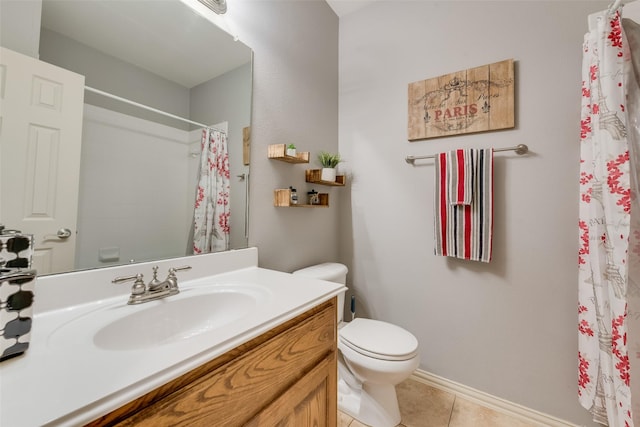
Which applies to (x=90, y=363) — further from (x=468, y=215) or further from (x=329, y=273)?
(x=468, y=215)

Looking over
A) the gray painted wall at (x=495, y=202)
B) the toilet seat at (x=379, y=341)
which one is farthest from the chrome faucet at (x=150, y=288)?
the gray painted wall at (x=495, y=202)

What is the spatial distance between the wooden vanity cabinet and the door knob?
1.98 ft

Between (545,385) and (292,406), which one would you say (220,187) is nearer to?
(292,406)

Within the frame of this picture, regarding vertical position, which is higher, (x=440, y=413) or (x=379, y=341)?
(x=379, y=341)

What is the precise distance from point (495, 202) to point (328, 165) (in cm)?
100

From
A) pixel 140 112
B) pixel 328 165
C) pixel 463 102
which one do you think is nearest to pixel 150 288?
pixel 140 112

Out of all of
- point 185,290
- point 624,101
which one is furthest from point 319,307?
point 624,101

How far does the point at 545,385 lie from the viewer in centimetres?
128

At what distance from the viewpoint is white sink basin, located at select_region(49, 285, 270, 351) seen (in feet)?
2.05

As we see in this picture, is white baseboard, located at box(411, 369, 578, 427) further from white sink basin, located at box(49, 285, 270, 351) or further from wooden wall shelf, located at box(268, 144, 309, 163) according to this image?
wooden wall shelf, located at box(268, 144, 309, 163)

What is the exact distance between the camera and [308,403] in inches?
31.2

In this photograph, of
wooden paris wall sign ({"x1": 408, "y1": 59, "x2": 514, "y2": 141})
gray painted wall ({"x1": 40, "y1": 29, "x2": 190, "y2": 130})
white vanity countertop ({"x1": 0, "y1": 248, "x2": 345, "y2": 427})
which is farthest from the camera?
wooden paris wall sign ({"x1": 408, "y1": 59, "x2": 514, "y2": 141})

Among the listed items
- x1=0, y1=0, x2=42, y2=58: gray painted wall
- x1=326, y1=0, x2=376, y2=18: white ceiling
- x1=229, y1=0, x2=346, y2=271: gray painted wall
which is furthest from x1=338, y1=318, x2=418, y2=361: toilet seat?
x1=326, y1=0, x2=376, y2=18: white ceiling

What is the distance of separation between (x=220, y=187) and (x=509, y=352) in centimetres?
173
